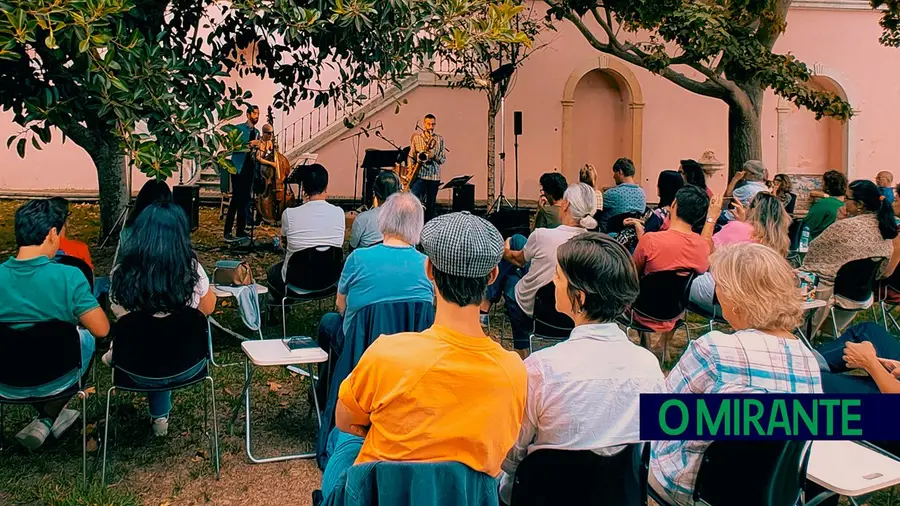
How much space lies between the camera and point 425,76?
48.2ft

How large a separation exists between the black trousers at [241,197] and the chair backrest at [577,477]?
27.6 feet

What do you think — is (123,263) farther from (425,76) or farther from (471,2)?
(425,76)

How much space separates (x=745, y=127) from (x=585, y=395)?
9.74 metres

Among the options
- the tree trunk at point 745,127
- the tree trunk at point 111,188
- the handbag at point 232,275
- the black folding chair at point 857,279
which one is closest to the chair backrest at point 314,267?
the handbag at point 232,275

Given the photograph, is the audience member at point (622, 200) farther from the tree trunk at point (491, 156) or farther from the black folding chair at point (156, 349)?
the tree trunk at point (491, 156)

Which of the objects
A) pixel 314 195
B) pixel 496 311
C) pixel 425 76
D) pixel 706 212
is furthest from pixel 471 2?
pixel 425 76

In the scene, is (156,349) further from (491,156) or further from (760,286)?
(491,156)

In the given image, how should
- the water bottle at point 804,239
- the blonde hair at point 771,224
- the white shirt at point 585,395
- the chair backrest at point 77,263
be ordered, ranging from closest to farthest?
the white shirt at point 585,395
the chair backrest at point 77,263
the blonde hair at point 771,224
the water bottle at point 804,239

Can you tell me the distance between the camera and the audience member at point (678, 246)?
4.90 metres

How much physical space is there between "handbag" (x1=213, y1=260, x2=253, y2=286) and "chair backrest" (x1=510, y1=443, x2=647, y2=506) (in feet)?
10.8

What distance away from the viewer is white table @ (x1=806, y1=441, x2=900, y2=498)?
7.66ft

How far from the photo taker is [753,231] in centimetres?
489

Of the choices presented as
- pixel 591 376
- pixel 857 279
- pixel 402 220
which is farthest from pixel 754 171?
pixel 591 376

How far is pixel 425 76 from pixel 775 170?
22.8 ft
